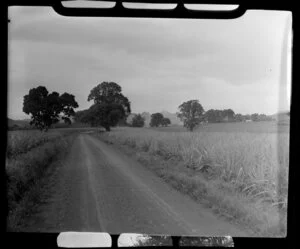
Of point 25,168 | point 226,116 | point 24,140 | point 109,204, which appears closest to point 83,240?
point 109,204

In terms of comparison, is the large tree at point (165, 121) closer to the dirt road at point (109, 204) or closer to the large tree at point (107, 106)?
the large tree at point (107, 106)

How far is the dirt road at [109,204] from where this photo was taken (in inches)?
74.5

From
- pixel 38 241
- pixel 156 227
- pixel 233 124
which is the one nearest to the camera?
pixel 38 241

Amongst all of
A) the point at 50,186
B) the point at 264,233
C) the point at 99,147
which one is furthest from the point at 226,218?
the point at 50,186

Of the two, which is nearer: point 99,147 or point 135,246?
point 135,246

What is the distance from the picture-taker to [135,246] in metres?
1.85

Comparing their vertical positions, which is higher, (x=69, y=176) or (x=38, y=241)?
(x=69, y=176)

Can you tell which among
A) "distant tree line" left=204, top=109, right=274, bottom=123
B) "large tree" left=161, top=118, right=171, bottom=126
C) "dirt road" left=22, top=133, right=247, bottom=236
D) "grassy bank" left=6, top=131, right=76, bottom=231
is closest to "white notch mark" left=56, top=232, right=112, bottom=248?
"dirt road" left=22, top=133, right=247, bottom=236

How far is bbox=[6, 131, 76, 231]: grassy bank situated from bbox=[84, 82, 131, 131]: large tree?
0.26 meters

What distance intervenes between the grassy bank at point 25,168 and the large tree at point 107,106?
26cm

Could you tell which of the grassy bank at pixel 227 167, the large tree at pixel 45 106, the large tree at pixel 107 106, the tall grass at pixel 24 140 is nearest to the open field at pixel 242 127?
the grassy bank at pixel 227 167

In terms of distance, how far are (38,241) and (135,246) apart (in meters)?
0.48

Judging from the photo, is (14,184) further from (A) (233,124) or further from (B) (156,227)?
(A) (233,124)

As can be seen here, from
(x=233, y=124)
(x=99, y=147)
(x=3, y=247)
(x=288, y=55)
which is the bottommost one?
(x=3, y=247)
